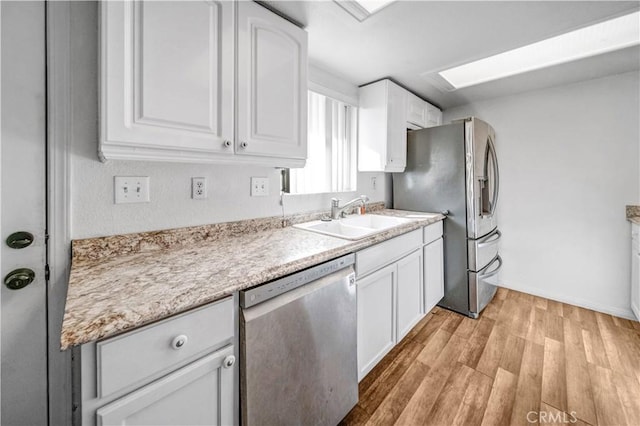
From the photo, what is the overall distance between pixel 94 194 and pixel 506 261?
11.8 feet

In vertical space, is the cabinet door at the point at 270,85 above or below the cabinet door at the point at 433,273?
above

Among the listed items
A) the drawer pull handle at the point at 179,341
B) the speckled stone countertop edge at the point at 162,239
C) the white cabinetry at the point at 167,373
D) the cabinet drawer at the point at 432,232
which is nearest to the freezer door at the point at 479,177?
the cabinet drawer at the point at 432,232

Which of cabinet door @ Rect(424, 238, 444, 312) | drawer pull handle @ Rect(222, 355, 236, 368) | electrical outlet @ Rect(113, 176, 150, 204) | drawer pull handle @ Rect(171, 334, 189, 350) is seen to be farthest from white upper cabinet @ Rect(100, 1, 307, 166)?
cabinet door @ Rect(424, 238, 444, 312)

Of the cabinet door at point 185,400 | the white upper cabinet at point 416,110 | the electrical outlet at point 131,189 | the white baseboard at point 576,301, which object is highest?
the white upper cabinet at point 416,110

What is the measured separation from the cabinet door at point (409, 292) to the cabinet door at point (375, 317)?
10cm

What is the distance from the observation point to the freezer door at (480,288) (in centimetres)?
225

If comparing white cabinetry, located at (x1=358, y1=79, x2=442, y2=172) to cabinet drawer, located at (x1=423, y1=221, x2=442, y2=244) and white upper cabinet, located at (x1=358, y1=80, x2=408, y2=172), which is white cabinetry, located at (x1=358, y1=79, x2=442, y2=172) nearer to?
white upper cabinet, located at (x1=358, y1=80, x2=408, y2=172)

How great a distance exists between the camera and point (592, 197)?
7.80ft

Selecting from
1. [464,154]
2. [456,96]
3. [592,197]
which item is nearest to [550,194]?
[592,197]

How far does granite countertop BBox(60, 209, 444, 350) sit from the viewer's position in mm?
623

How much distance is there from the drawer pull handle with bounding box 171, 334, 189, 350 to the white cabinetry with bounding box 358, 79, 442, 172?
1.95 meters

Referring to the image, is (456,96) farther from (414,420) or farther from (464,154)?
(414,420)

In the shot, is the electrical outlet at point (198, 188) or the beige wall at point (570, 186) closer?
the electrical outlet at point (198, 188)

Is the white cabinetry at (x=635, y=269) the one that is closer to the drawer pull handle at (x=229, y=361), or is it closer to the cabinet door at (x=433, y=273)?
the cabinet door at (x=433, y=273)
